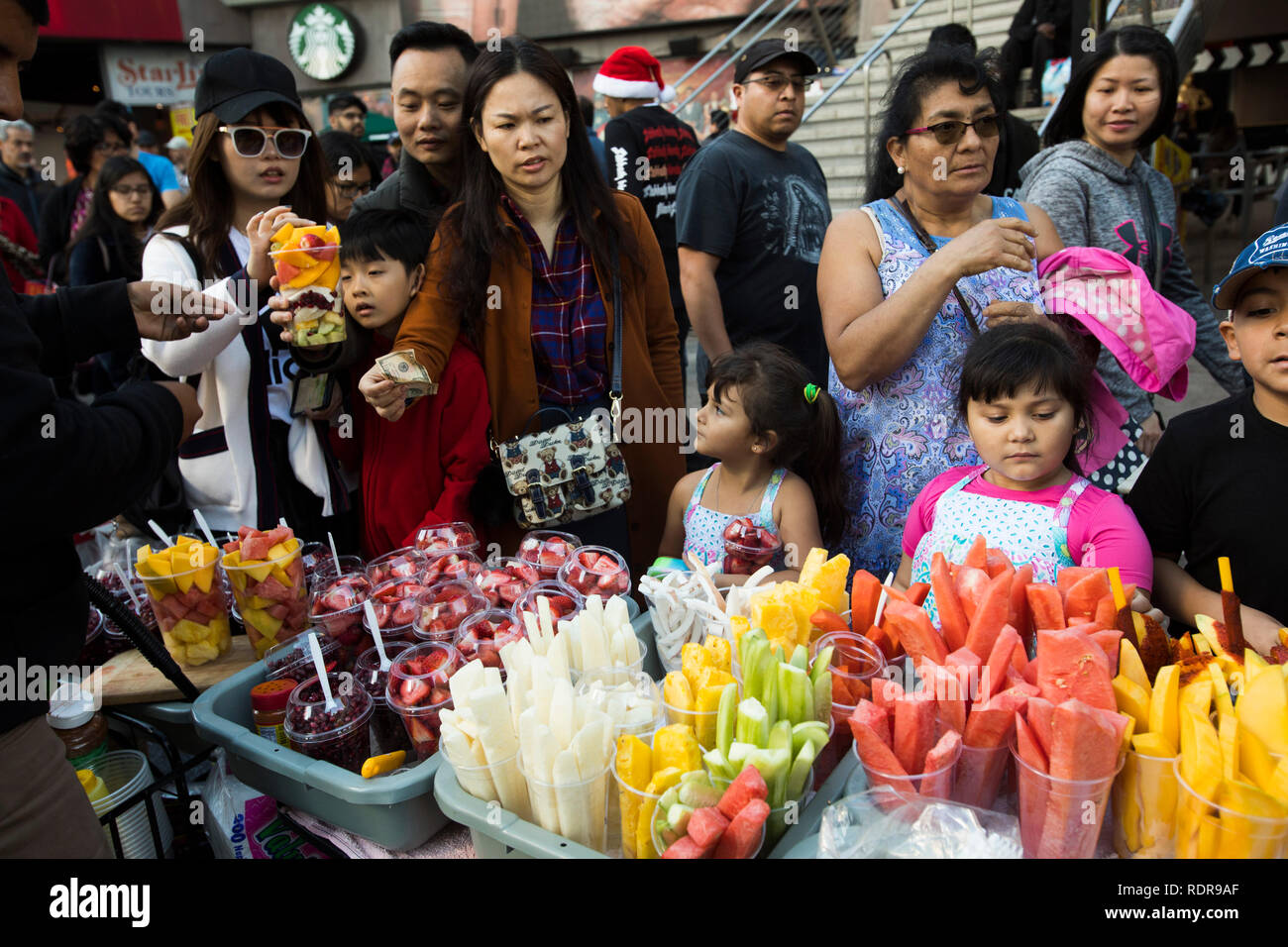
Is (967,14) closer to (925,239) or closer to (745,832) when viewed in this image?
(925,239)

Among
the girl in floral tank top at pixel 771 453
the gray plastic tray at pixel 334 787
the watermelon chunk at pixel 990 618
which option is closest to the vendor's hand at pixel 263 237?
the gray plastic tray at pixel 334 787

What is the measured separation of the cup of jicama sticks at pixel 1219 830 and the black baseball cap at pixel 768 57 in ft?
10.5

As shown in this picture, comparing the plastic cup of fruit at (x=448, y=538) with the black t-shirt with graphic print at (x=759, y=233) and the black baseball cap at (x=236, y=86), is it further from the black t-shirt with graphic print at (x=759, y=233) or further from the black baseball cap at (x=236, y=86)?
A: the black t-shirt with graphic print at (x=759, y=233)

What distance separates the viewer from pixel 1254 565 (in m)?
1.73

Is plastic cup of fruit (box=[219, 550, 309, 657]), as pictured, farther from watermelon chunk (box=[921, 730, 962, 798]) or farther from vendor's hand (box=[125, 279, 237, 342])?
watermelon chunk (box=[921, 730, 962, 798])

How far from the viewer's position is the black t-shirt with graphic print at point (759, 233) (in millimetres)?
3424

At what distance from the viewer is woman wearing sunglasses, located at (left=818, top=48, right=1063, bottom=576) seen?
205cm

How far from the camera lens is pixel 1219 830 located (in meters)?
1.11

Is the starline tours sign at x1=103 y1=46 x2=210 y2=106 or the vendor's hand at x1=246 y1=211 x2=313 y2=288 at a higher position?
the starline tours sign at x1=103 y1=46 x2=210 y2=106

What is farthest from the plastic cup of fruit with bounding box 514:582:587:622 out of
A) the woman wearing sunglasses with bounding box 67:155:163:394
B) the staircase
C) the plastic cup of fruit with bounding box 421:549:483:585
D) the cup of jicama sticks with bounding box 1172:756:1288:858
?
the staircase

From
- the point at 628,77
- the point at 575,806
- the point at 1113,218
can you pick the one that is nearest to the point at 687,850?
the point at 575,806

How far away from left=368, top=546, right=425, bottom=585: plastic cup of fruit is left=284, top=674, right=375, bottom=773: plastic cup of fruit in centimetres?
38

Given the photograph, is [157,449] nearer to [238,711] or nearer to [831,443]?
[238,711]

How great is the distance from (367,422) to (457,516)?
44 centimetres
